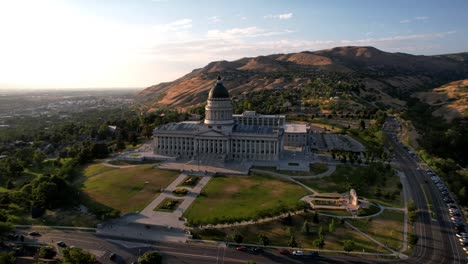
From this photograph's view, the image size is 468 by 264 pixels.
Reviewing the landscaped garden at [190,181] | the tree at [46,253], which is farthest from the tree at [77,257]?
the landscaped garden at [190,181]

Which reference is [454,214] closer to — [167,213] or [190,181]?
[167,213]

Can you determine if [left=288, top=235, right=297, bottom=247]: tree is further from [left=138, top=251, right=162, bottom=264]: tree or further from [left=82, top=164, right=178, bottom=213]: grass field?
[left=82, top=164, right=178, bottom=213]: grass field

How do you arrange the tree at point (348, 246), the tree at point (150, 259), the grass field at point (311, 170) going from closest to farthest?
the tree at point (150, 259) → the tree at point (348, 246) → the grass field at point (311, 170)

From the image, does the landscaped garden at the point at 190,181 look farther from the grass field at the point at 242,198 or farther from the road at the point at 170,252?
the road at the point at 170,252

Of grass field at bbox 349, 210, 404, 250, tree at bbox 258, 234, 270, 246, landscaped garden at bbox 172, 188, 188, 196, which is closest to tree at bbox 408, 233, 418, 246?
grass field at bbox 349, 210, 404, 250

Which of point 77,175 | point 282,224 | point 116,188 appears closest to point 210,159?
point 116,188

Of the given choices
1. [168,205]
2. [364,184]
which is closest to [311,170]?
[364,184]
